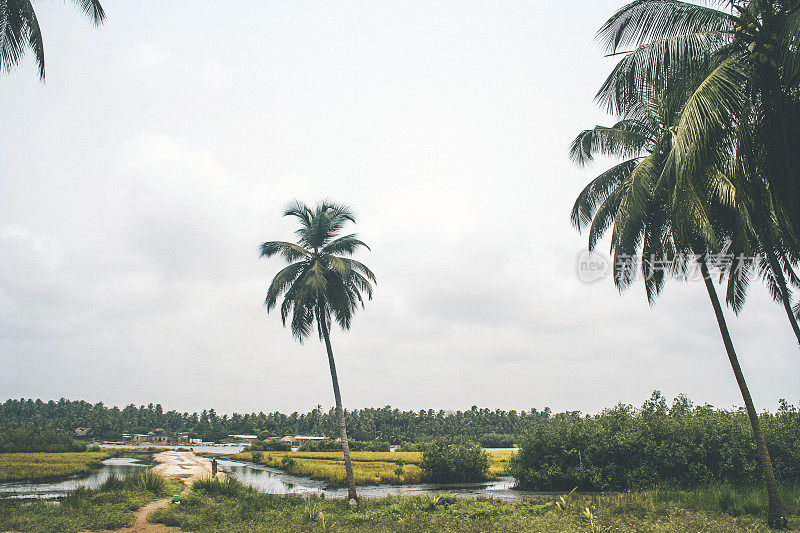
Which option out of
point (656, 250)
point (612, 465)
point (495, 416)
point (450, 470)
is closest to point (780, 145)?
point (656, 250)

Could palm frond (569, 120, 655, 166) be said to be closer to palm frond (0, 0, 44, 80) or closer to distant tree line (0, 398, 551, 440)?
palm frond (0, 0, 44, 80)

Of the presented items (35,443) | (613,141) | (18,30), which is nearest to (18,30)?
(18,30)

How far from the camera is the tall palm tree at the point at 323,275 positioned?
20984 millimetres

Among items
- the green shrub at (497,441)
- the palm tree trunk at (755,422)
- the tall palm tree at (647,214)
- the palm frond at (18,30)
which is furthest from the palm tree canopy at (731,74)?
the green shrub at (497,441)

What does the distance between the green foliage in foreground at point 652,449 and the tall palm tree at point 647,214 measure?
8.31m

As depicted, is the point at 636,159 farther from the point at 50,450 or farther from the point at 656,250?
the point at 50,450

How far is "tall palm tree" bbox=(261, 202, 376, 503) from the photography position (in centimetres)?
2098

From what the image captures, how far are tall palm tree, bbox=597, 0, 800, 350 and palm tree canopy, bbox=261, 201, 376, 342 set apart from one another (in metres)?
14.3

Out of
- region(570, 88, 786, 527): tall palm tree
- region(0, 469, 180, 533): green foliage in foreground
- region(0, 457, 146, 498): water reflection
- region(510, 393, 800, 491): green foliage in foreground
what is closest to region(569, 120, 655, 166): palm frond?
region(570, 88, 786, 527): tall palm tree

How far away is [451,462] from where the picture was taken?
118 feet

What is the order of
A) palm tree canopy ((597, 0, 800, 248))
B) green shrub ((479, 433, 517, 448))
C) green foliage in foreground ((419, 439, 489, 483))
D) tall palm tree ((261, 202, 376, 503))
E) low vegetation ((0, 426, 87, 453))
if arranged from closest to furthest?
palm tree canopy ((597, 0, 800, 248)) → tall palm tree ((261, 202, 376, 503)) → green foliage in foreground ((419, 439, 489, 483)) → low vegetation ((0, 426, 87, 453)) → green shrub ((479, 433, 517, 448))

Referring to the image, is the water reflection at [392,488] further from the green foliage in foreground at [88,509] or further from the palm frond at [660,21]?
the palm frond at [660,21]

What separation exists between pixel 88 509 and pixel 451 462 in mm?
26151

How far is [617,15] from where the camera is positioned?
30.4 ft
